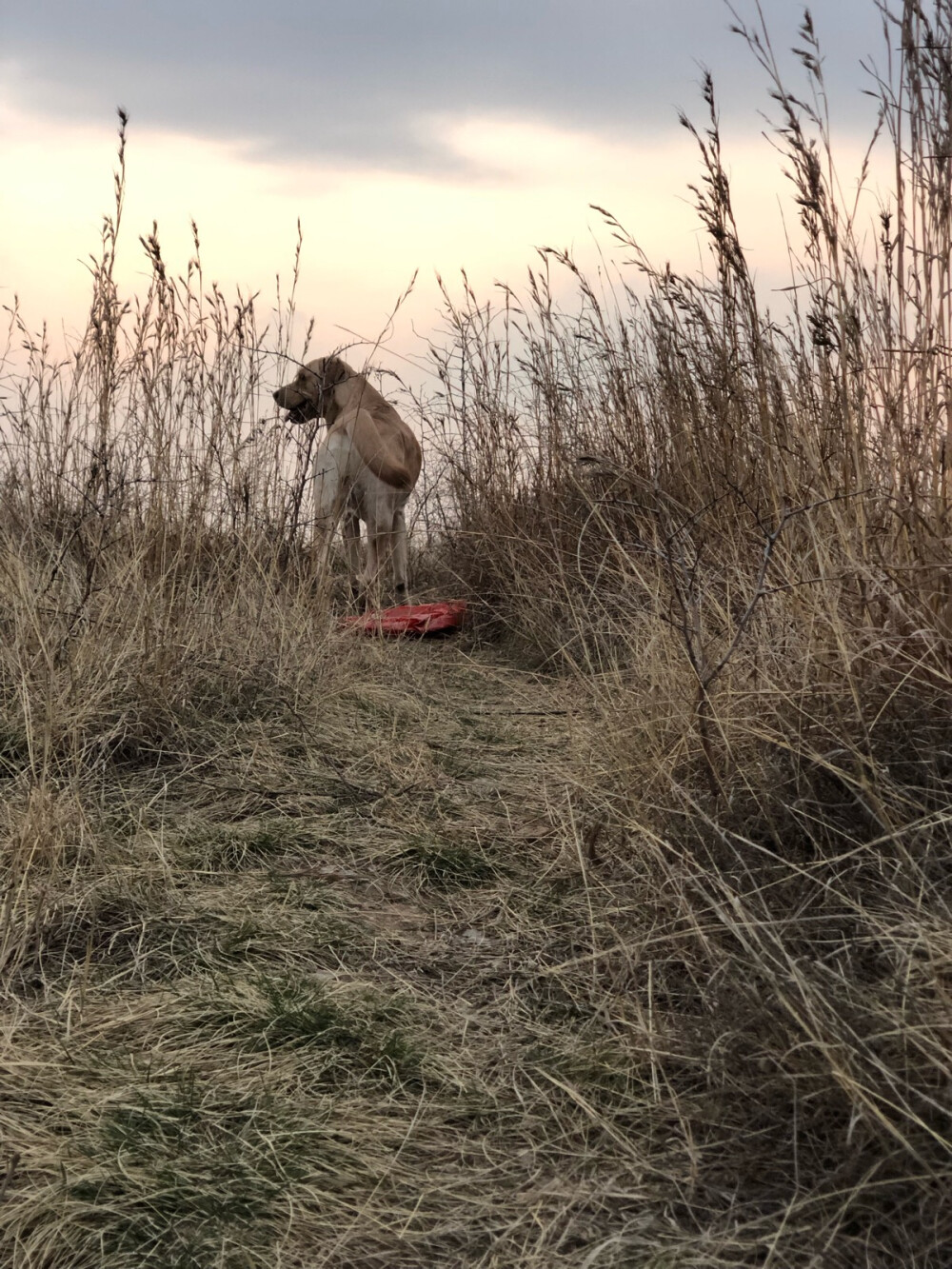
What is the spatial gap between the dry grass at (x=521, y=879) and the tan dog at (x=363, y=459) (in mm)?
1281

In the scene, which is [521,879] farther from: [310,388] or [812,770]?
[310,388]

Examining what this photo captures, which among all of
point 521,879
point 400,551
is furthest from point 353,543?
point 521,879

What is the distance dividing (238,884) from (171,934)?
10.1 inches

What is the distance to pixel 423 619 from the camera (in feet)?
18.3

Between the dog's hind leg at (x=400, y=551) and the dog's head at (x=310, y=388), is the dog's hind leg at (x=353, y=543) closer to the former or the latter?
the dog's hind leg at (x=400, y=551)

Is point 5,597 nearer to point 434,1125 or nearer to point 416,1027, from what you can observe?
point 416,1027

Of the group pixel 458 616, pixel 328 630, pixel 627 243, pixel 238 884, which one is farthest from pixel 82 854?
pixel 458 616

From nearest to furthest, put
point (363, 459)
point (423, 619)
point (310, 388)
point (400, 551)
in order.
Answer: point (423, 619), point (363, 459), point (310, 388), point (400, 551)

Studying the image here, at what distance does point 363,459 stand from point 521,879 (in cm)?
364

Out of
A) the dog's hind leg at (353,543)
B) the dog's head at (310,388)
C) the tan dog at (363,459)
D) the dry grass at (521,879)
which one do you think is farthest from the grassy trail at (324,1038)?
the dog's head at (310,388)

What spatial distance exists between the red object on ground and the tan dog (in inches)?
8.1

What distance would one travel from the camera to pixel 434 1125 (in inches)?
62.4

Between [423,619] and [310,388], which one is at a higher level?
[310,388]

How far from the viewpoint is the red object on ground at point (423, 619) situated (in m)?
5.34
